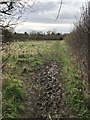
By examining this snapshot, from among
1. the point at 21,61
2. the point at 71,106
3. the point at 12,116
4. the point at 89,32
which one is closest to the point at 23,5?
the point at 12,116

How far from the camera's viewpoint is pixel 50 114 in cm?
1055

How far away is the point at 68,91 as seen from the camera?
13078 millimetres

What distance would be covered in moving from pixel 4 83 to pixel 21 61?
347 inches

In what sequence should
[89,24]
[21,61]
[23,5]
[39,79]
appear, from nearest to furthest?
[23,5]
[89,24]
[39,79]
[21,61]

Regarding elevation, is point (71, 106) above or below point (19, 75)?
above

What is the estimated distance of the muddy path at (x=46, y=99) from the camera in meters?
10.6

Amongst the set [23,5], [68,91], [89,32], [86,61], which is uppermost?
[23,5]

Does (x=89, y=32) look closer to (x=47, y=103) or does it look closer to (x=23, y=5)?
(x=47, y=103)

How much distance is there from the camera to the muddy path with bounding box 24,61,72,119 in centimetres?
1065

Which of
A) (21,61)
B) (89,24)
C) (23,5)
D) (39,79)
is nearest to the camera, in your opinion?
(23,5)

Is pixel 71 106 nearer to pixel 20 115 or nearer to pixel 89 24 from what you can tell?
pixel 20 115

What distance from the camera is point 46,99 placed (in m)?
12.3

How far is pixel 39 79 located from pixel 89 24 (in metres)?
4.50

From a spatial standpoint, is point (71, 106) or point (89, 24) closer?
point (71, 106)
